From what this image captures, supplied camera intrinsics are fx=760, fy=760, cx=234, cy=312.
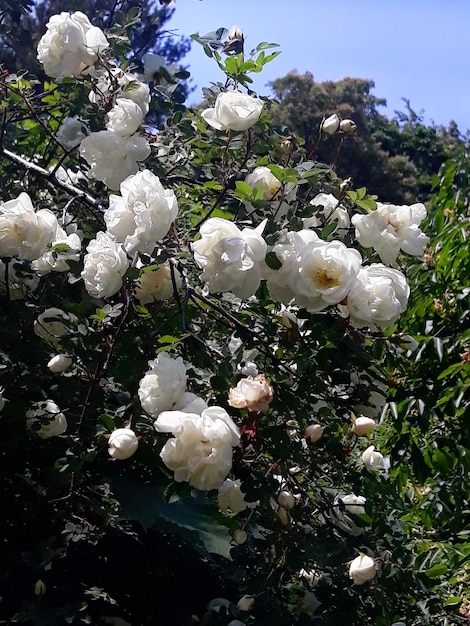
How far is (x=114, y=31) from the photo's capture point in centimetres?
161

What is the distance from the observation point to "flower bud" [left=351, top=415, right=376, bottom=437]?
1.30 meters

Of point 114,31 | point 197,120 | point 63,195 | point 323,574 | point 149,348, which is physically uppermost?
point 114,31

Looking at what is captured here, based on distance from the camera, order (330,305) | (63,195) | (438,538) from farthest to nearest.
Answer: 1. (438,538)
2. (63,195)
3. (330,305)

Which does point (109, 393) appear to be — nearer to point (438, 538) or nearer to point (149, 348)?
point (149, 348)

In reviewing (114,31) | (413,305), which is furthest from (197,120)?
(413,305)

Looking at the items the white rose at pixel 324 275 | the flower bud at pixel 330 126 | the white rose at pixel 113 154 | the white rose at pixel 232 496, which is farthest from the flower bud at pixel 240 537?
the flower bud at pixel 330 126

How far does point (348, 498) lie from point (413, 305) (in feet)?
4.04

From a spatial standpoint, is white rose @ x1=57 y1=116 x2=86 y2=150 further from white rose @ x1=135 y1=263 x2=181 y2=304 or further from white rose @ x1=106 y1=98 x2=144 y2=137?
white rose @ x1=135 y1=263 x2=181 y2=304

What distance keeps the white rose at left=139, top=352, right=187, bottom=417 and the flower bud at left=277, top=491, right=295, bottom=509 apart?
283 millimetres

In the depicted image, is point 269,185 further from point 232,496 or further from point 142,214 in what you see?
point 232,496

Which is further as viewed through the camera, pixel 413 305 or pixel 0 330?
pixel 413 305

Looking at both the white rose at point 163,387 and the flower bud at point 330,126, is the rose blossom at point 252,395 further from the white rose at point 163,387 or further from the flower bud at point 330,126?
the flower bud at point 330,126

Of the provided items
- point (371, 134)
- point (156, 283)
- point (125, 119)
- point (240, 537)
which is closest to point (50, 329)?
point (156, 283)

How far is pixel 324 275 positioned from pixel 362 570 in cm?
52
